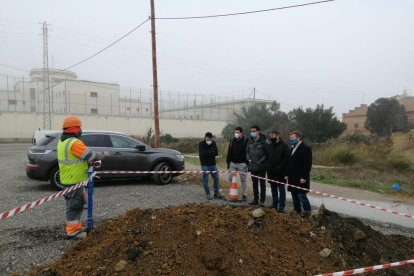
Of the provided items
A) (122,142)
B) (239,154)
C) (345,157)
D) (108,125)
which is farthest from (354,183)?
(108,125)

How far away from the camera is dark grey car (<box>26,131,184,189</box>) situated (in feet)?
31.7

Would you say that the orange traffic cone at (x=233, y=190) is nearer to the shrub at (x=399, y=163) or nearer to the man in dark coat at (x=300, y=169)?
the man in dark coat at (x=300, y=169)

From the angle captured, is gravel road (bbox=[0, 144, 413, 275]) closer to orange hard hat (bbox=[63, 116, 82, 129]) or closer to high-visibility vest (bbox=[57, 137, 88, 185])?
high-visibility vest (bbox=[57, 137, 88, 185])

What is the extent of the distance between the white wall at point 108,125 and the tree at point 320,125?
22872 millimetres

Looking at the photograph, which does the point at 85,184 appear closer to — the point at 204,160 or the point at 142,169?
the point at 204,160

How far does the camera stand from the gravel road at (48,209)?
16.5 ft

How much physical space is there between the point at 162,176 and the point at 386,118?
3501 cm

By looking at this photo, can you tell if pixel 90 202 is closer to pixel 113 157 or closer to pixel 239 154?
pixel 239 154

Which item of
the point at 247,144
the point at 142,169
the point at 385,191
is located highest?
the point at 247,144

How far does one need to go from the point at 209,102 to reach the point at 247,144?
5756 centimetres

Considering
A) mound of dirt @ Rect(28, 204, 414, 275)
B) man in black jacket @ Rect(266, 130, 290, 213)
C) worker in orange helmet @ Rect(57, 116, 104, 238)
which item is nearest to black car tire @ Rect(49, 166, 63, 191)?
worker in orange helmet @ Rect(57, 116, 104, 238)

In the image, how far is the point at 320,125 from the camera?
91.4 ft

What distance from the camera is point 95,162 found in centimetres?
578

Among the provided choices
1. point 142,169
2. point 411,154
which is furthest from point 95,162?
point 411,154
